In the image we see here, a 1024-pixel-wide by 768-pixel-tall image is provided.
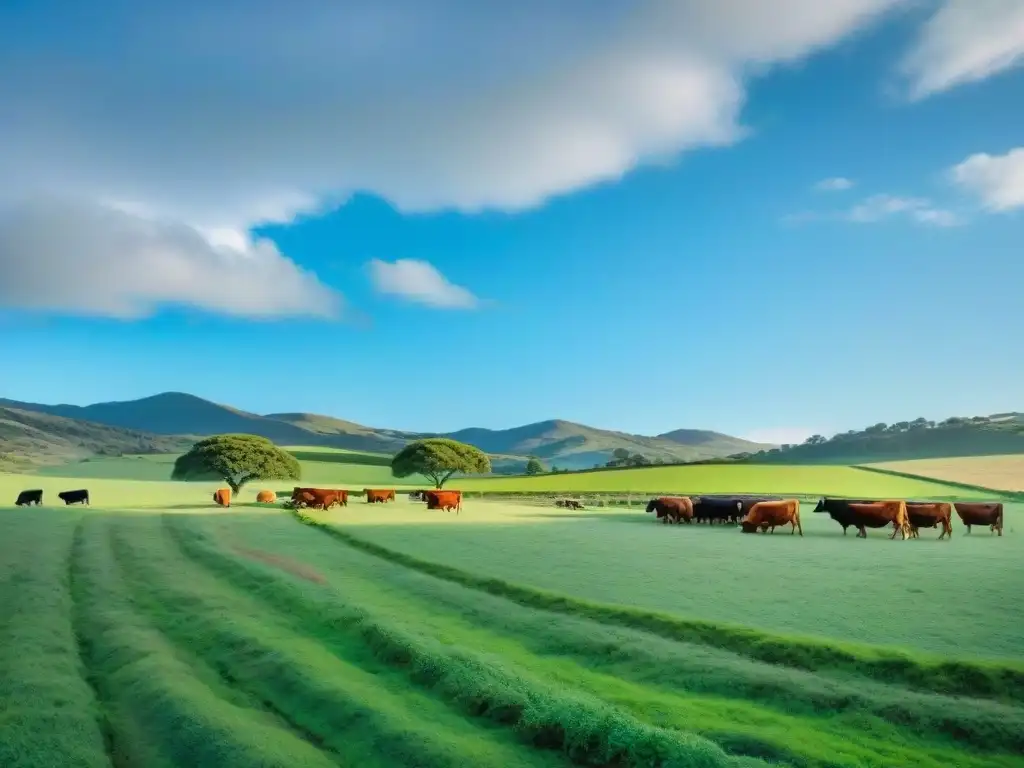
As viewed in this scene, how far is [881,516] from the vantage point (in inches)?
1318

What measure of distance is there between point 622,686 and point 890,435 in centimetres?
14556

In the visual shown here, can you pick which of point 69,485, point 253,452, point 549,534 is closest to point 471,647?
point 549,534

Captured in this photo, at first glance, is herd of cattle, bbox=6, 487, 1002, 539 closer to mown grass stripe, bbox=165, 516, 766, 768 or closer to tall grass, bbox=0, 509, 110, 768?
mown grass stripe, bbox=165, 516, 766, 768

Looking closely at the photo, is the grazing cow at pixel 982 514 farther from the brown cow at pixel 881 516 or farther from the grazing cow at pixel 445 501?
the grazing cow at pixel 445 501

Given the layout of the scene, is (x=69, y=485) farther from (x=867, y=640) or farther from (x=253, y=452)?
(x=867, y=640)

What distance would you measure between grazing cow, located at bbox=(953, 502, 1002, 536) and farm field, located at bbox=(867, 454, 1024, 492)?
38.7 meters

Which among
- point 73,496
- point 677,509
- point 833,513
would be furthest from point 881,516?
point 73,496

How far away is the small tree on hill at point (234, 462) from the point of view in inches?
2365

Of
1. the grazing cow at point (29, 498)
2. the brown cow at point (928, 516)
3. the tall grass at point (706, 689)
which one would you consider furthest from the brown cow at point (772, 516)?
the grazing cow at point (29, 498)

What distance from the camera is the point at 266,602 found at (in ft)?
59.8

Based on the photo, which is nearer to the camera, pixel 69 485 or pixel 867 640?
pixel 867 640

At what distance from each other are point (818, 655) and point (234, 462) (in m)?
55.3

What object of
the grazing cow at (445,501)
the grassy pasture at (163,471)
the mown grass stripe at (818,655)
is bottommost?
the grassy pasture at (163,471)

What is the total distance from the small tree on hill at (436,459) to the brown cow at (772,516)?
42.5 m
